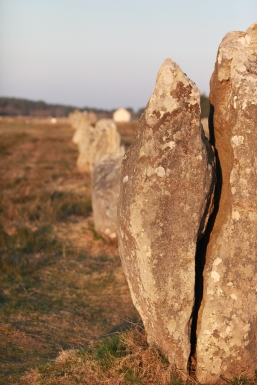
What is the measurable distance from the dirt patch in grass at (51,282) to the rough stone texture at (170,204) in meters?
1.56

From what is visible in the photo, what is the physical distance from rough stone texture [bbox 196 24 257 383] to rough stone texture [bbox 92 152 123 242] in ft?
19.2

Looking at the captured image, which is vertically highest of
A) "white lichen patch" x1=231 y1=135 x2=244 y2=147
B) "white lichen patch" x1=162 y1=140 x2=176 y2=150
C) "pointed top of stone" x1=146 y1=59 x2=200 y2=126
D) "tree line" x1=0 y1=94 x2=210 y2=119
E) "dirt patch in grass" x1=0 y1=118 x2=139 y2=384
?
"tree line" x1=0 y1=94 x2=210 y2=119

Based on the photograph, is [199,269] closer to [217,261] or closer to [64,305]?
[217,261]

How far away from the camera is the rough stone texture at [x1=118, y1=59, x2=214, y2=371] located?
4629mm

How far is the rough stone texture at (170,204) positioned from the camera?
4629 millimetres

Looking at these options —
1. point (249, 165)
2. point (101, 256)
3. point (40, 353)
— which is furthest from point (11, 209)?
point (249, 165)

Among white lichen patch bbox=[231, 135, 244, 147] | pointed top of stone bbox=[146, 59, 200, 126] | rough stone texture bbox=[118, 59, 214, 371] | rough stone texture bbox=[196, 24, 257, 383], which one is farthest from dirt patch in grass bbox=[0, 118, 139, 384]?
white lichen patch bbox=[231, 135, 244, 147]

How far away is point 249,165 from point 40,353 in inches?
127

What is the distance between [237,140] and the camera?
467 centimetres

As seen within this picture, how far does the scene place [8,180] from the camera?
60.7ft

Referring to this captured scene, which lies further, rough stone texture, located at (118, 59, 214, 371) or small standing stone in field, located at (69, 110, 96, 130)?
small standing stone in field, located at (69, 110, 96, 130)

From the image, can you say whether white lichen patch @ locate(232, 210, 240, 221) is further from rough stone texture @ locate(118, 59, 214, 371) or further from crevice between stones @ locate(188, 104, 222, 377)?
crevice between stones @ locate(188, 104, 222, 377)

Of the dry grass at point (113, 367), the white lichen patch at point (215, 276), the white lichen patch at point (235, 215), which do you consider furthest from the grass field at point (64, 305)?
the white lichen patch at point (235, 215)

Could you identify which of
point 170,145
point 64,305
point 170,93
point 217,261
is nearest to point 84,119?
point 64,305
